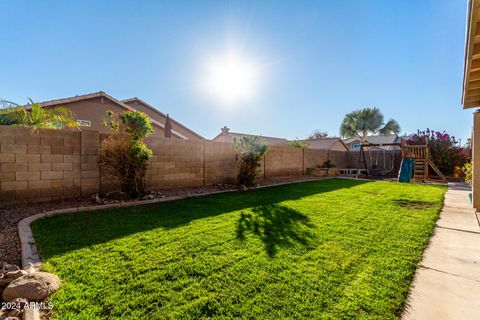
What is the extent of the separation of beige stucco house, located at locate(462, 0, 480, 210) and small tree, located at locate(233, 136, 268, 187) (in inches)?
207

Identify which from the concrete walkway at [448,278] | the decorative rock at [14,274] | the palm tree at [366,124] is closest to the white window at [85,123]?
the decorative rock at [14,274]

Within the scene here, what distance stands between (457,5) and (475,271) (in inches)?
253

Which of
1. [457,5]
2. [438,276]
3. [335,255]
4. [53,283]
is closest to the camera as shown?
[53,283]

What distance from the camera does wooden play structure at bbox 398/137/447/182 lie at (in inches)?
442

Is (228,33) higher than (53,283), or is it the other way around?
(228,33)

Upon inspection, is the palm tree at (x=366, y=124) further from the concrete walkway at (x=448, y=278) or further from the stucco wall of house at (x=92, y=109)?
the stucco wall of house at (x=92, y=109)

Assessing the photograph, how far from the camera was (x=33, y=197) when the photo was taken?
4.52 m

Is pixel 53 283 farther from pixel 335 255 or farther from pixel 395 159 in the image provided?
pixel 395 159

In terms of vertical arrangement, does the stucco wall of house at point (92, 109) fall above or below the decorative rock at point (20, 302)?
above

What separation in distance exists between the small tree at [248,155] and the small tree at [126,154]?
134 inches

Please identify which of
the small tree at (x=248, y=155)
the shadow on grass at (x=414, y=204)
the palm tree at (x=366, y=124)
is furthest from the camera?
the palm tree at (x=366, y=124)

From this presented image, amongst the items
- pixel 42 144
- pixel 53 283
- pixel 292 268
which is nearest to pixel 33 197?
pixel 42 144

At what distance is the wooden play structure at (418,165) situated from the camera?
36.9 feet

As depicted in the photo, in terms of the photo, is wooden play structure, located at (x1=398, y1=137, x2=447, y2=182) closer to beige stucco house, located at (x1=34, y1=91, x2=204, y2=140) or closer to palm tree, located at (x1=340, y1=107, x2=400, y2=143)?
palm tree, located at (x1=340, y1=107, x2=400, y2=143)
